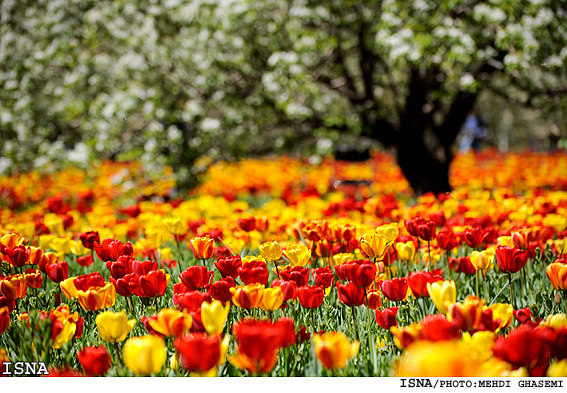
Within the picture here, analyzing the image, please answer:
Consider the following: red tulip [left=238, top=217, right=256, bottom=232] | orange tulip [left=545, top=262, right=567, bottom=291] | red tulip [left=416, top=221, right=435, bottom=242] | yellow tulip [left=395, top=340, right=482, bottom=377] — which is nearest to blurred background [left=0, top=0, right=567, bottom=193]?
red tulip [left=238, top=217, right=256, bottom=232]

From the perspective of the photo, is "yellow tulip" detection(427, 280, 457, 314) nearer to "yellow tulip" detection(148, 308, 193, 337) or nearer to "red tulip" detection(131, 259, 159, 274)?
"yellow tulip" detection(148, 308, 193, 337)

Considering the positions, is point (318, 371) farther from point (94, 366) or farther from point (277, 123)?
point (277, 123)

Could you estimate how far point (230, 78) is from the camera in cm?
621

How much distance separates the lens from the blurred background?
5.43m

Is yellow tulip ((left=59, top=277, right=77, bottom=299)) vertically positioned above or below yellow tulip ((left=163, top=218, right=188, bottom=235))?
below

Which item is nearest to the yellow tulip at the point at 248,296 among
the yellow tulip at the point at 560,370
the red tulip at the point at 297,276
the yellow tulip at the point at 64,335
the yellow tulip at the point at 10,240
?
the red tulip at the point at 297,276

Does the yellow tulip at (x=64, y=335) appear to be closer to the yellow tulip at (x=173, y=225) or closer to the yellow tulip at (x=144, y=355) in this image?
the yellow tulip at (x=144, y=355)

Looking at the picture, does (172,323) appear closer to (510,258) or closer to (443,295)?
(443,295)

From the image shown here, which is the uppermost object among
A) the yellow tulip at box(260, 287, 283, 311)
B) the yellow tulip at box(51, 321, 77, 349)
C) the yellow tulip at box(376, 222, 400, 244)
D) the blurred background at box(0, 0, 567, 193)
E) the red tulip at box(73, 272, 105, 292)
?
the blurred background at box(0, 0, 567, 193)

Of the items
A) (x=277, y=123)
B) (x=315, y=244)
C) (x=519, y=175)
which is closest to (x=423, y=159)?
(x=277, y=123)

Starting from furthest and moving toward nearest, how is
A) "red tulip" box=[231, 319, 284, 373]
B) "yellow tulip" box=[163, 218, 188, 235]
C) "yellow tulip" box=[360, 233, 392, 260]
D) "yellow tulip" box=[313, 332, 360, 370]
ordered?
"yellow tulip" box=[163, 218, 188, 235]
"yellow tulip" box=[360, 233, 392, 260]
"yellow tulip" box=[313, 332, 360, 370]
"red tulip" box=[231, 319, 284, 373]

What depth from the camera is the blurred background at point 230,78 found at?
214 inches

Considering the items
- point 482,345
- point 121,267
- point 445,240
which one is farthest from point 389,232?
point 121,267
